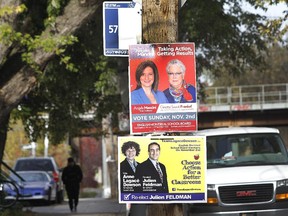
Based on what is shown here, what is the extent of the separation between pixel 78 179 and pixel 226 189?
12339 millimetres

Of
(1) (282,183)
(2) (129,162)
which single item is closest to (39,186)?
(1) (282,183)

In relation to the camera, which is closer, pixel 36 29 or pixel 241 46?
pixel 36 29

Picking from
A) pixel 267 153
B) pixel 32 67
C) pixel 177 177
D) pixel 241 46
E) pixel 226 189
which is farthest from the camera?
pixel 241 46

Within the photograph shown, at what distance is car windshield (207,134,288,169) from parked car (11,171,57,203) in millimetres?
13655

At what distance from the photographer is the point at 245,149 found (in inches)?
499

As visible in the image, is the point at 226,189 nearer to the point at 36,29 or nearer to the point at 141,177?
the point at 141,177

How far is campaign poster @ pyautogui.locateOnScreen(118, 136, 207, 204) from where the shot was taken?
7016mm

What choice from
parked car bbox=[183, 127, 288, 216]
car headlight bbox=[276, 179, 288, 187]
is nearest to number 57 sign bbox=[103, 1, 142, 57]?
parked car bbox=[183, 127, 288, 216]

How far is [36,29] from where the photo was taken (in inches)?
613

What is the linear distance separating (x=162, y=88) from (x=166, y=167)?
793 mm

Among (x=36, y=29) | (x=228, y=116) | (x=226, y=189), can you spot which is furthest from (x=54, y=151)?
(x=226, y=189)

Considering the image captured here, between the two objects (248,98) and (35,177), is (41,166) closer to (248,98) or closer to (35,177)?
(35,177)

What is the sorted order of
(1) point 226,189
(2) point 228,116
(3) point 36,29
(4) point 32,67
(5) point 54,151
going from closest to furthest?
(1) point 226,189
(4) point 32,67
(3) point 36,29
(2) point 228,116
(5) point 54,151

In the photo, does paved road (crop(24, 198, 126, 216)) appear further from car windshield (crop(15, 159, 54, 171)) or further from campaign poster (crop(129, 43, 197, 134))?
campaign poster (crop(129, 43, 197, 134))
